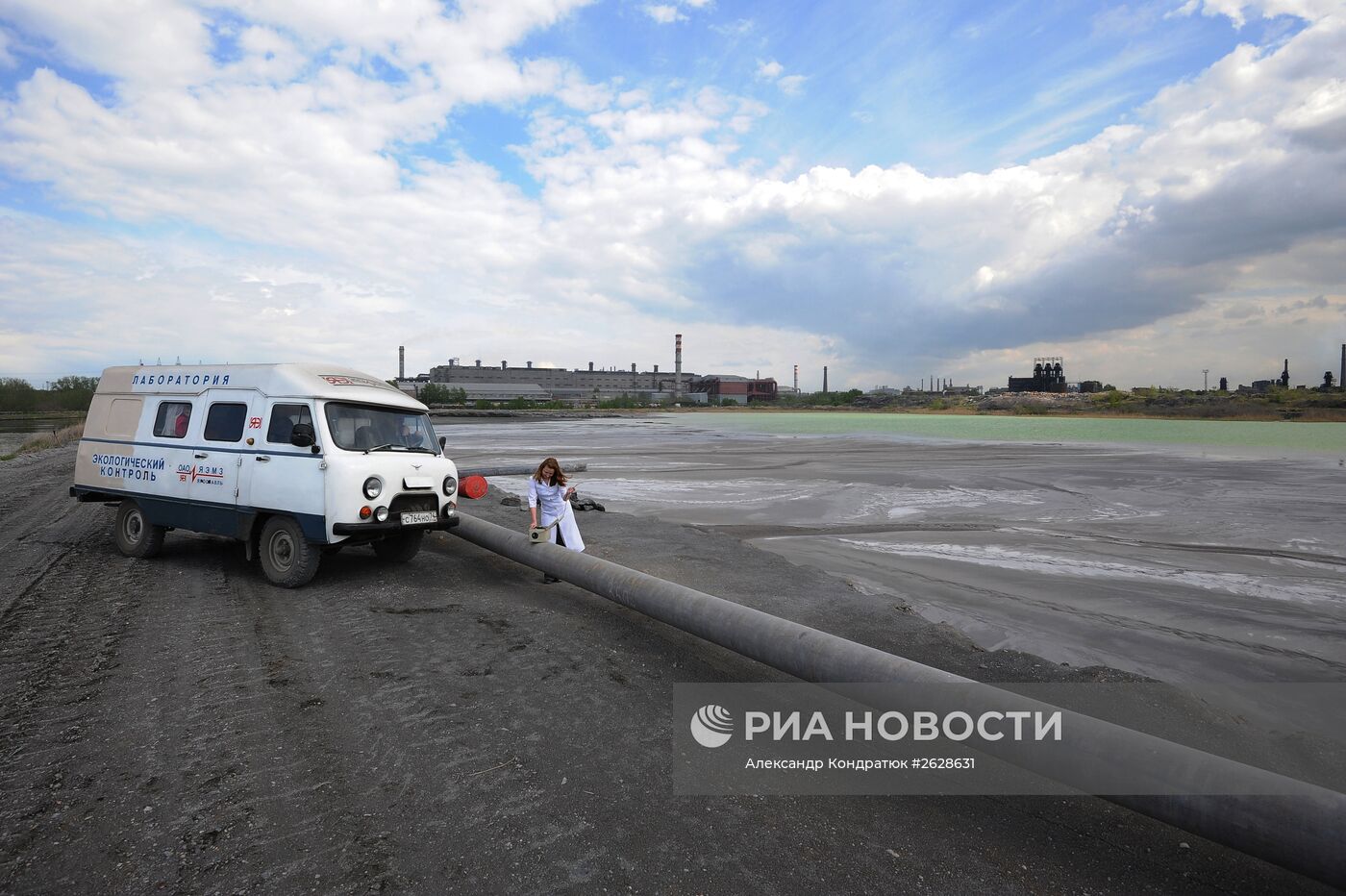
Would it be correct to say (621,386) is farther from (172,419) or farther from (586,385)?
(172,419)

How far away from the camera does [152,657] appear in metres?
5.74

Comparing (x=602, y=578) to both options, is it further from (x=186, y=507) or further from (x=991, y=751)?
(x=186, y=507)

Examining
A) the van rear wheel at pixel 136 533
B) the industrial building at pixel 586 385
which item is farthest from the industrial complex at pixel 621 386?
the van rear wheel at pixel 136 533

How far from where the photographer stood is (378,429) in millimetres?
8586

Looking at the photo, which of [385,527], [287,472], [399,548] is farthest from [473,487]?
[287,472]

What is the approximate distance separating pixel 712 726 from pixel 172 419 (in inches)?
339

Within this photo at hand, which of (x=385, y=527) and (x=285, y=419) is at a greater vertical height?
(x=285, y=419)

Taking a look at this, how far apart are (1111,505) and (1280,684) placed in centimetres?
1232

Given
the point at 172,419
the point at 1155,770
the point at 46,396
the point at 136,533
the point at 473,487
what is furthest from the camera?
the point at 46,396

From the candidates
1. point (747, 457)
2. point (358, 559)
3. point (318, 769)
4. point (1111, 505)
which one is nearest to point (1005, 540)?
point (1111, 505)

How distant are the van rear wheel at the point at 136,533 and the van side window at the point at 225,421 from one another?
1866 millimetres

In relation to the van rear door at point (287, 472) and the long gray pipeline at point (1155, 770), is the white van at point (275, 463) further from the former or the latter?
the long gray pipeline at point (1155, 770)

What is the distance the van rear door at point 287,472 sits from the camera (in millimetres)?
7742

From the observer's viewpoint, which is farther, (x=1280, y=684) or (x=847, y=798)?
(x=1280, y=684)
